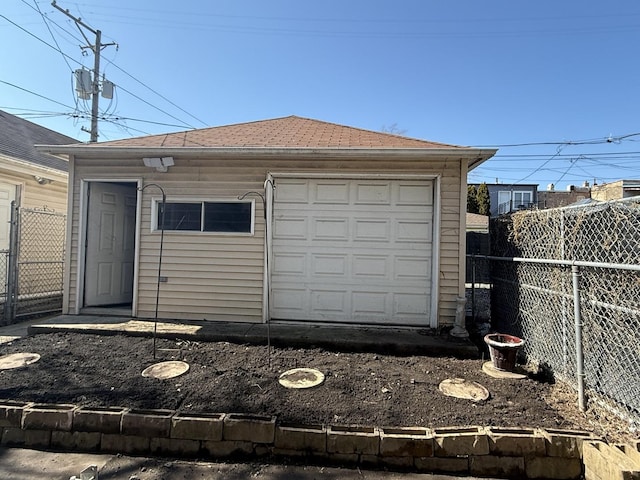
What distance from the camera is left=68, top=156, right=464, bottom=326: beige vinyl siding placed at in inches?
211

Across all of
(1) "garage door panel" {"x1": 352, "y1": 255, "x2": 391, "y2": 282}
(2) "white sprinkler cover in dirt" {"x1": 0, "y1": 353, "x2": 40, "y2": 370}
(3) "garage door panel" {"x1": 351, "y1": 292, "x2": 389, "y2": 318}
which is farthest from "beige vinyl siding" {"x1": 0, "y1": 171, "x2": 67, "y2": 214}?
(3) "garage door panel" {"x1": 351, "y1": 292, "x2": 389, "y2": 318}

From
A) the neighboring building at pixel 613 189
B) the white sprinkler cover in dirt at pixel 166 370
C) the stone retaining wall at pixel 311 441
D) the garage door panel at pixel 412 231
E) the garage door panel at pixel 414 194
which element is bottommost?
the stone retaining wall at pixel 311 441

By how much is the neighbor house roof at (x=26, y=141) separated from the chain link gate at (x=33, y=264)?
3.57 feet

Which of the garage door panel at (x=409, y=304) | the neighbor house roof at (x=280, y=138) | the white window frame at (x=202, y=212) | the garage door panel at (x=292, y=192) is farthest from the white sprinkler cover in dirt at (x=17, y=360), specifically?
the garage door panel at (x=409, y=304)

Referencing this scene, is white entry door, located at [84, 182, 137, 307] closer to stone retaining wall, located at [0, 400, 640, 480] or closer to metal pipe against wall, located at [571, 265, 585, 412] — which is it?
stone retaining wall, located at [0, 400, 640, 480]

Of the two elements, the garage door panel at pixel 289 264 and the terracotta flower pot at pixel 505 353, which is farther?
the garage door panel at pixel 289 264

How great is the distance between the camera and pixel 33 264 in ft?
23.1

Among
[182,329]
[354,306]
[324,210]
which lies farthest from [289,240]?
[182,329]

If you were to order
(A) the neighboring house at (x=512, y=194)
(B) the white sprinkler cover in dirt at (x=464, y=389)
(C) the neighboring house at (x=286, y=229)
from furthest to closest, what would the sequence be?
(A) the neighboring house at (x=512, y=194) → (C) the neighboring house at (x=286, y=229) → (B) the white sprinkler cover in dirt at (x=464, y=389)

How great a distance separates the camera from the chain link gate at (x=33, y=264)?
6023mm

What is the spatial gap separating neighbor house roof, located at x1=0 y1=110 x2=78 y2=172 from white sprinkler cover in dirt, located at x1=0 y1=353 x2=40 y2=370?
4.22 meters

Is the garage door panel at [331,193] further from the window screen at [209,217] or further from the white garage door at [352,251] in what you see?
the window screen at [209,217]

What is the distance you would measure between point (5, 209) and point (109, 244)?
2.39m

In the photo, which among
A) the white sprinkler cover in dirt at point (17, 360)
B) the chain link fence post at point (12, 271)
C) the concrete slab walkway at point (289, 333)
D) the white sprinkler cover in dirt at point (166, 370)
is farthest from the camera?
the chain link fence post at point (12, 271)
